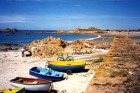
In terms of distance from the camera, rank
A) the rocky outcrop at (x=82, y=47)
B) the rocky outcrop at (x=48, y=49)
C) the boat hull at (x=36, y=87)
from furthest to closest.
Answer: the rocky outcrop at (x=82, y=47) < the rocky outcrop at (x=48, y=49) < the boat hull at (x=36, y=87)

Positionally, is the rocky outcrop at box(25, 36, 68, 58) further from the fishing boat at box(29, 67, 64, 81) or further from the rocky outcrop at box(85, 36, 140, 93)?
the rocky outcrop at box(85, 36, 140, 93)

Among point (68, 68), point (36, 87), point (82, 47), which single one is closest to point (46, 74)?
point (68, 68)

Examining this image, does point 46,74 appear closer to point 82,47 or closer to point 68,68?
point 68,68

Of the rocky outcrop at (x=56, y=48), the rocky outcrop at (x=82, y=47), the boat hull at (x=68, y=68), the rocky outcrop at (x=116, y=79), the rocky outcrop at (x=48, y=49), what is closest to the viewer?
the rocky outcrop at (x=116, y=79)

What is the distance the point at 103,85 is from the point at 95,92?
43 centimetres

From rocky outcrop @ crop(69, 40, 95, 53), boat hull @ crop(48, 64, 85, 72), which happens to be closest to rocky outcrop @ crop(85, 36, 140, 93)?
boat hull @ crop(48, 64, 85, 72)

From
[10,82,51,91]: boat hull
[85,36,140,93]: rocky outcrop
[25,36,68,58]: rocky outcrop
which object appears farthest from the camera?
[25,36,68,58]: rocky outcrop

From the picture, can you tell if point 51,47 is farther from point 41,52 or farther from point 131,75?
point 131,75

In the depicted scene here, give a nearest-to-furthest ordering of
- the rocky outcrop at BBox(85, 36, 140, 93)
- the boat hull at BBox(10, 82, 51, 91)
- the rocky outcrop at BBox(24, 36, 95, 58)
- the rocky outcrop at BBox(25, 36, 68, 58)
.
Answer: the rocky outcrop at BBox(85, 36, 140, 93), the boat hull at BBox(10, 82, 51, 91), the rocky outcrop at BBox(25, 36, 68, 58), the rocky outcrop at BBox(24, 36, 95, 58)

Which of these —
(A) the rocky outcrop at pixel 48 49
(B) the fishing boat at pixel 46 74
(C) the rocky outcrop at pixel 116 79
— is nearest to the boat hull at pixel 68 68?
(B) the fishing boat at pixel 46 74

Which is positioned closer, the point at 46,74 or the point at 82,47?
the point at 46,74

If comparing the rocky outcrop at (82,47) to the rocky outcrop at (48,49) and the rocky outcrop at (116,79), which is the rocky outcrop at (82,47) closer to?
the rocky outcrop at (48,49)

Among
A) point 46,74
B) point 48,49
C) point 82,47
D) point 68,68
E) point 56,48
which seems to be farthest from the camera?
point 82,47

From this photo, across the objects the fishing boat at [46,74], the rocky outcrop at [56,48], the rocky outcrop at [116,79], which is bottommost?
the fishing boat at [46,74]
